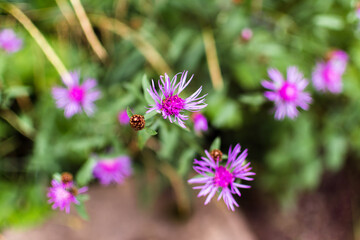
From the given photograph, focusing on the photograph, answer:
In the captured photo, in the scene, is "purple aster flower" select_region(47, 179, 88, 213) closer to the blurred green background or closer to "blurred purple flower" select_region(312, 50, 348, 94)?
the blurred green background

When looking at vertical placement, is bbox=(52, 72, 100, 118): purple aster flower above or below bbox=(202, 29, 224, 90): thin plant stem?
below

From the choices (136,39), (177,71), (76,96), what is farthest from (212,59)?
(76,96)

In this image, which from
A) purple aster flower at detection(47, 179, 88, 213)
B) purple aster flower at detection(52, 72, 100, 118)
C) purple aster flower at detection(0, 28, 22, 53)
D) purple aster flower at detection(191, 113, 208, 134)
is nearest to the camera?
purple aster flower at detection(47, 179, 88, 213)

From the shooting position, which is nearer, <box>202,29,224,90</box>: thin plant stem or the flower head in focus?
the flower head in focus

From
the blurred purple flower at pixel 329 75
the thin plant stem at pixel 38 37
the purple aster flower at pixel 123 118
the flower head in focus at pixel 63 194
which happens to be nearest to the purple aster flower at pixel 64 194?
the flower head in focus at pixel 63 194

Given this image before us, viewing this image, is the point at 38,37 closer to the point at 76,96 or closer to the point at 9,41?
the point at 9,41

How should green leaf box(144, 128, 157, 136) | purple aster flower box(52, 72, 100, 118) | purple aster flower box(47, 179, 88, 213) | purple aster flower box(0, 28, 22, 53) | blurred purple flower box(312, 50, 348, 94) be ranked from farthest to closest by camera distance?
blurred purple flower box(312, 50, 348, 94) < purple aster flower box(0, 28, 22, 53) < purple aster flower box(52, 72, 100, 118) < purple aster flower box(47, 179, 88, 213) < green leaf box(144, 128, 157, 136)

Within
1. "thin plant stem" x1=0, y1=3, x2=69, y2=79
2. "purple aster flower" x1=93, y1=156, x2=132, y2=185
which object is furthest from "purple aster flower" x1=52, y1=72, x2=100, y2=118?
"purple aster flower" x1=93, y1=156, x2=132, y2=185
